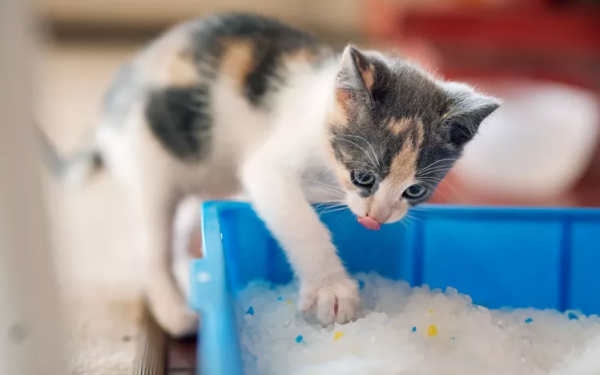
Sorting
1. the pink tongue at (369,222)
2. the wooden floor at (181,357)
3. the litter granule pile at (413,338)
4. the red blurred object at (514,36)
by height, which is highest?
the red blurred object at (514,36)

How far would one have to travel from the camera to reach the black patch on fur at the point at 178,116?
110 centimetres

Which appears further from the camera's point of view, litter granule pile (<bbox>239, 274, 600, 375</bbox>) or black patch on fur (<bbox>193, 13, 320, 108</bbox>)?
black patch on fur (<bbox>193, 13, 320, 108</bbox>)

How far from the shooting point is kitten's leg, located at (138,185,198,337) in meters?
1.11

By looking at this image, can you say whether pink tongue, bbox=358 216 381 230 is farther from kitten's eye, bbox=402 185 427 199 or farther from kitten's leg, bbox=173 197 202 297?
kitten's leg, bbox=173 197 202 297

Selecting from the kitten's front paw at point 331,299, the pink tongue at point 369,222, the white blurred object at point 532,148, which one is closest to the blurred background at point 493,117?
the white blurred object at point 532,148

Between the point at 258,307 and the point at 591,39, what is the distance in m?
1.76

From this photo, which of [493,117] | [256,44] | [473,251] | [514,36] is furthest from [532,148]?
[256,44]

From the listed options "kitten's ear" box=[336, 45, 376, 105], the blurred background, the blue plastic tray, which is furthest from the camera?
the blurred background

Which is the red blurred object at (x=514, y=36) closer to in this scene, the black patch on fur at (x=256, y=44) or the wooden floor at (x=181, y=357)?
the black patch on fur at (x=256, y=44)

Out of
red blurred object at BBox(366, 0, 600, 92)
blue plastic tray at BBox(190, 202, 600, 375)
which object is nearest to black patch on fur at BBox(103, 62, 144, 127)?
blue plastic tray at BBox(190, 202, 600, 375)

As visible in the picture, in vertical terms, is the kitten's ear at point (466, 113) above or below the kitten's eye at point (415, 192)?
above

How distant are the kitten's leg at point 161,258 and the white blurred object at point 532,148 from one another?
0.97 meters

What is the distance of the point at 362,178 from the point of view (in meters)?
0.85

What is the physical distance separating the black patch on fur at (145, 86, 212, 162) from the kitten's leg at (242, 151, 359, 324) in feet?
0.78
